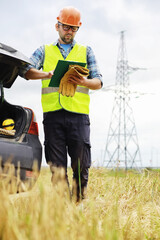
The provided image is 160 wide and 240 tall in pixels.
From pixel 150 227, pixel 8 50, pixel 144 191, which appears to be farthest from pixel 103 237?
pixel 144 191

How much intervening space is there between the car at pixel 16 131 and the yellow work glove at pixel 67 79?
1.40ft

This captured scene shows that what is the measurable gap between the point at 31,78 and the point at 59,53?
48 cm

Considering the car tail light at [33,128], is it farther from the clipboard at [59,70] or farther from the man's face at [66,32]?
the man's face at [66,32]

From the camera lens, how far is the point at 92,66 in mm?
4605

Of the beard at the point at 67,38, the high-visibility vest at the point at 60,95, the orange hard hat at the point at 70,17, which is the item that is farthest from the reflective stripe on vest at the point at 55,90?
the orange hard hat at the point at 70,17

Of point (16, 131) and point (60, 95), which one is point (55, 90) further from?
point (16, 131)

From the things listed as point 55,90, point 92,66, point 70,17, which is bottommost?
point 55,90

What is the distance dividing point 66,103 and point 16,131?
25.3 inches

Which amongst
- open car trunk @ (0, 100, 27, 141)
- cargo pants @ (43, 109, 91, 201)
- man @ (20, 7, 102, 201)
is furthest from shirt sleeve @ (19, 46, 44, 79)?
cargo pants @ (43, 109, 91, 201)

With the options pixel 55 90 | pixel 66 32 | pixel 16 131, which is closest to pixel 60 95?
pixel 55 90

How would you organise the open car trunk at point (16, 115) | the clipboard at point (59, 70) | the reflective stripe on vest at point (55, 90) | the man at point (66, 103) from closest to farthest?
the clipboard at point (59, 70), the open car trunk at point (16, 115), the man at point (66, 103), the reflective stripe on vest at point (55, 90)

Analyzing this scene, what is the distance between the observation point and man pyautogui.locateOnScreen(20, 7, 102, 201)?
4301mm

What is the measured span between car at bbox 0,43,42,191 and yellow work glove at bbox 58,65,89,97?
43cm

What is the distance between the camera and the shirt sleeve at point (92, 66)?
4.57 meters
